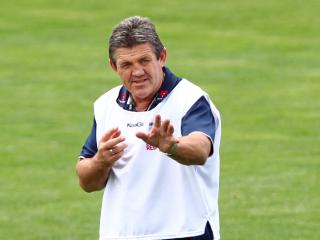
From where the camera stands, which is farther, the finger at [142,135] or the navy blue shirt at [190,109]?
the navy blue shirt at [190,109]

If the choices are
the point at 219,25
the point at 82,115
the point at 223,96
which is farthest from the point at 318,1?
the point at 82,115

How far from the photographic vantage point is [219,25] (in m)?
24.0

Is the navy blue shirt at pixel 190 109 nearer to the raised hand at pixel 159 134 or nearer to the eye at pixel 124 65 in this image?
the eye at pixel 124 65

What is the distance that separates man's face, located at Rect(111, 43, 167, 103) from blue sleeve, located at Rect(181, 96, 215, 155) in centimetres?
22

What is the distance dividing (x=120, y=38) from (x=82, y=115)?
35.3 feet

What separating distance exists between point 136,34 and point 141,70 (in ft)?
0.63

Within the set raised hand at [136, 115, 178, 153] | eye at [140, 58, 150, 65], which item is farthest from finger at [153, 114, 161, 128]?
eye at [140, 58, 150, 65]

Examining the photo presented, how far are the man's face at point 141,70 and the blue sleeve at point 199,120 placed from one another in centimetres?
22

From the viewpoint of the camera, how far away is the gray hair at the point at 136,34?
6430 millimetres

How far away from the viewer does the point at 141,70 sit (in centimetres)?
640

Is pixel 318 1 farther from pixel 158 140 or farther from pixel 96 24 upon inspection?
pixel 158 140

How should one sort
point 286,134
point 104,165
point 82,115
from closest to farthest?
point 104,165, point 286,134, point 82,115

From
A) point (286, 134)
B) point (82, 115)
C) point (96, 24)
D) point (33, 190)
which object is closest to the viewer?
point (33, 190)

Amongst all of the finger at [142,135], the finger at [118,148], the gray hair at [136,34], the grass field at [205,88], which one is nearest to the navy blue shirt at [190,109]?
the gray hair at [136,34]
